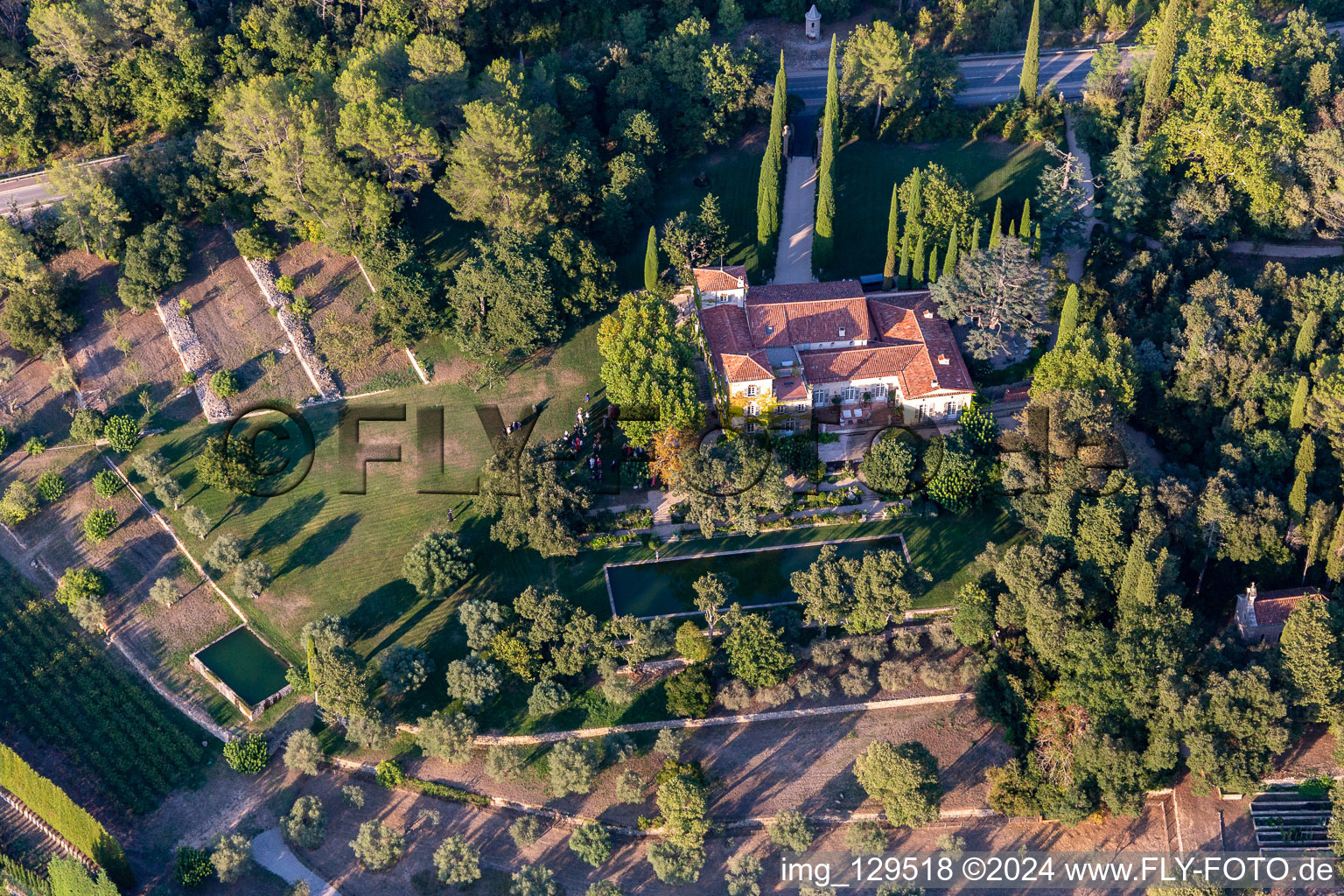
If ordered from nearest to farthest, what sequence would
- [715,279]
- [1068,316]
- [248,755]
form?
[248,755] < [1068,316] < [715,279]

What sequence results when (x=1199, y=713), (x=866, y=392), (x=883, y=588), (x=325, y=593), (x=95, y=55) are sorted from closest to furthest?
(x=1199, y=713), (x=883, y=588), (x=325, y=593), (x=866, y=392), (x=95, y=55)

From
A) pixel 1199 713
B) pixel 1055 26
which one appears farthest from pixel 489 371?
pixel 1055 26

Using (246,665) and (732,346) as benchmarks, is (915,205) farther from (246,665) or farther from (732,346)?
(246,665)

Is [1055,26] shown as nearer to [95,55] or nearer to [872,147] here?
[872,147]

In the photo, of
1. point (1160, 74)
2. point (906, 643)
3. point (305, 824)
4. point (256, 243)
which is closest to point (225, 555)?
point (305, 824)

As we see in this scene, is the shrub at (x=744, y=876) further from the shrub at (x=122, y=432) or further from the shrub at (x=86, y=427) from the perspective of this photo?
the shrub at (x=86, y=427)

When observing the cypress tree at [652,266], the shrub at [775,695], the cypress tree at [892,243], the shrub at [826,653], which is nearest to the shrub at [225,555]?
the cypress tree at [652,266]
